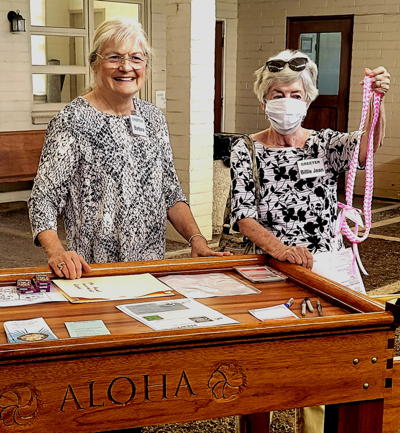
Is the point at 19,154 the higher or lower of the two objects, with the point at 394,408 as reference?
lower

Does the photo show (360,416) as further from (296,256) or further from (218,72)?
(218,72)

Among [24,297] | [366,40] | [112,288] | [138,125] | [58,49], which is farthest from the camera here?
[366,40]

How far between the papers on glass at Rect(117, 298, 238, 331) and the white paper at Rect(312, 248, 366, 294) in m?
0.63

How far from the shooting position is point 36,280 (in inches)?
89.6

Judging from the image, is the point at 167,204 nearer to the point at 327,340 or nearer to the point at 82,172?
the point at 82,172

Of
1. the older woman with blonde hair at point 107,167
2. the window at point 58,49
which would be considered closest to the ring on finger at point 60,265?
the older woman with blonde hair at point 107,167

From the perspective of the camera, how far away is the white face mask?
108 inches

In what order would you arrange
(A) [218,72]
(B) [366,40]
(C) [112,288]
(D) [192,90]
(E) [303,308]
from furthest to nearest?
1. (A) [218,72]
2. (B) [366,40]
3. (D) [192,90]
4. (C) [112,288]
5. (E) [303,308]

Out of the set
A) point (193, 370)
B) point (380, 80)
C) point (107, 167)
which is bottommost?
point (193, 370)

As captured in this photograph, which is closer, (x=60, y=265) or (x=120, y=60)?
(x=60, y=265)

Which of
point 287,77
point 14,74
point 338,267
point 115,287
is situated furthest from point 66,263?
point 14,74

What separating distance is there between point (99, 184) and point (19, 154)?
6857 millimetres

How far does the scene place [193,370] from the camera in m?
1.80

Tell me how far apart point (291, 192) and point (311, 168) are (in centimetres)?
12
